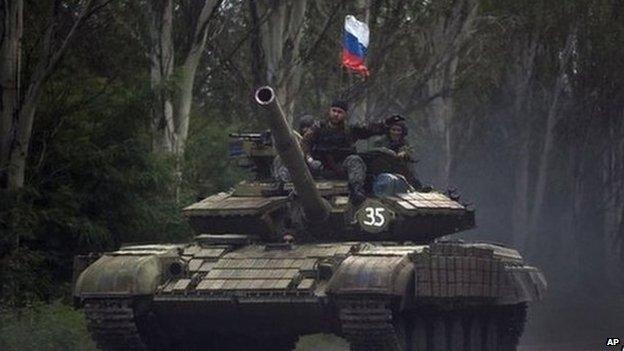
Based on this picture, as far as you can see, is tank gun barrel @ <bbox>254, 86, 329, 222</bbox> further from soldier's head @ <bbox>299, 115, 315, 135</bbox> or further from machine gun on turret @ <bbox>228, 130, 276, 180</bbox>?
soldier's head @ <bbox>299, 115, 315, 135</bbox>

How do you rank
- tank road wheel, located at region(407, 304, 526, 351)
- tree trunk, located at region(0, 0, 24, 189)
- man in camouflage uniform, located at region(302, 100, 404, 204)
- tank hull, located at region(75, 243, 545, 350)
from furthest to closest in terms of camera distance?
1. tree trunk, located at region(0, 0, 24, 189)
2. man in camouflage uniform, located at region(302, 100, 404, 204)
3. tank road wheel, located at region(407, 304, 526, 351)
4. tank hull, located at region(75, 243, 545, 350)

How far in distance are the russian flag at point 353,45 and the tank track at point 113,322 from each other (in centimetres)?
1287

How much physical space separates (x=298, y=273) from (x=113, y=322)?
1876 millimetres

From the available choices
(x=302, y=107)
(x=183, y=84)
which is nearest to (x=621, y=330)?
(x=183, y=84)

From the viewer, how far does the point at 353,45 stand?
3084 cm

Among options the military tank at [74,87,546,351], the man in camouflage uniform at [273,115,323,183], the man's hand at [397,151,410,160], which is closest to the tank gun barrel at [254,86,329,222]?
the military tank at [74,87,546,351]

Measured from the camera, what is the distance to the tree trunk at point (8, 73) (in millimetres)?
20266

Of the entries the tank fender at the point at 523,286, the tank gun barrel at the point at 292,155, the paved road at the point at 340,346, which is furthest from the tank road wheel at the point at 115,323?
the paved road at the point at 340,346

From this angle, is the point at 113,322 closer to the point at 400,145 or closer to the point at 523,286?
the point at 400,145

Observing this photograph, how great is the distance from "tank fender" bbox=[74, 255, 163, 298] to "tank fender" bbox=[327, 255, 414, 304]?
194 centimetres

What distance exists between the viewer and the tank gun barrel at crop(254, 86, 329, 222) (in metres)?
17.0

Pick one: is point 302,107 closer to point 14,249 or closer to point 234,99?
point 234,99

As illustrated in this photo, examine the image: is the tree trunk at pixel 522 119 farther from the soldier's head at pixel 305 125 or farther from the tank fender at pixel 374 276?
the tank fender at pixel 374 276

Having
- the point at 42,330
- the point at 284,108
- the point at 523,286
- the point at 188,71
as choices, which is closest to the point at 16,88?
the point at 42,330
